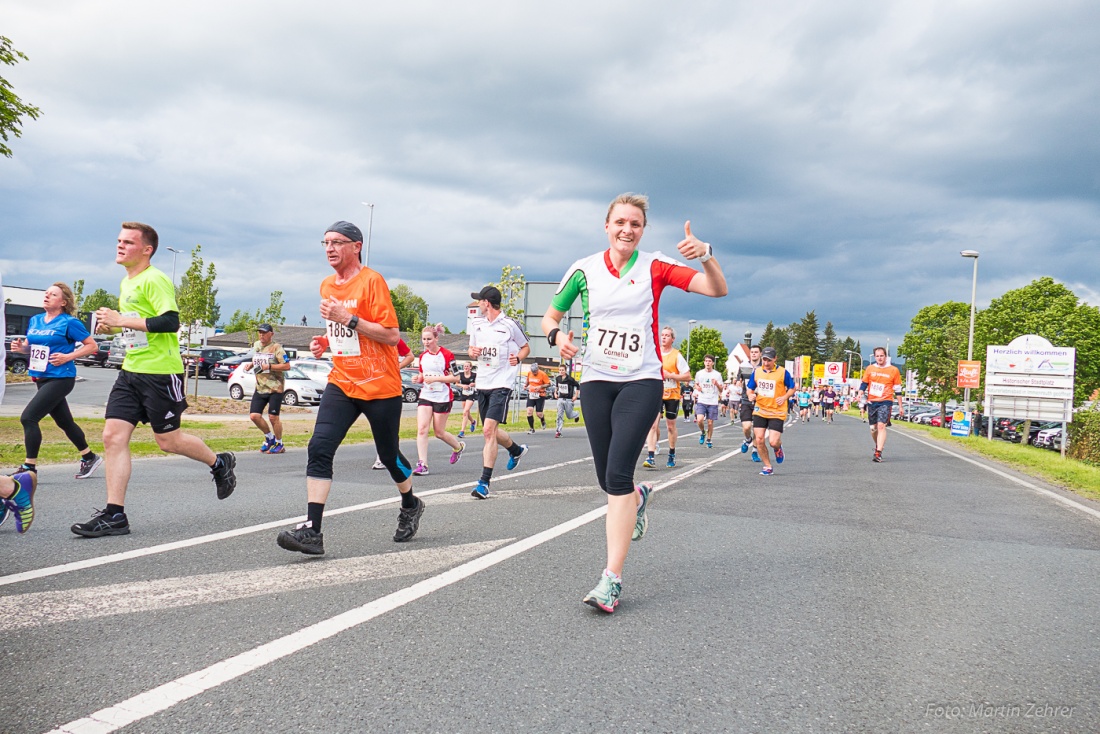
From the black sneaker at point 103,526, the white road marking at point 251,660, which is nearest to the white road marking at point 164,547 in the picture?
the black sneaker at point 103,526

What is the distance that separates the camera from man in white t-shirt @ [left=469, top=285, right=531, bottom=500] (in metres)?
8.07

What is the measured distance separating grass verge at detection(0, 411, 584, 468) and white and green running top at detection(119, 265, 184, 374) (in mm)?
4646

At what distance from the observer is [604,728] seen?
2.53 m

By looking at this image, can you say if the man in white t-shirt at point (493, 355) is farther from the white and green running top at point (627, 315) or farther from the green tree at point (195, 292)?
the green tree at point (195, 292)

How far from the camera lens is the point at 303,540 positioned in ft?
15.1

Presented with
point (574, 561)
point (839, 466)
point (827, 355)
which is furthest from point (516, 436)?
point (827, 355)

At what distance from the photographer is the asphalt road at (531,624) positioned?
8.75 ft

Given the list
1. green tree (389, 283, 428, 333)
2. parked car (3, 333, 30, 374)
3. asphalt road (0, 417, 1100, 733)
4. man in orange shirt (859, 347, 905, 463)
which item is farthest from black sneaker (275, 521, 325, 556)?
green tree (389, 283, 428, 333)

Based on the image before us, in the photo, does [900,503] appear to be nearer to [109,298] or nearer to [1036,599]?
[1036,599]

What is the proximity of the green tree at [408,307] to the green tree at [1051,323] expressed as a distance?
79556mm

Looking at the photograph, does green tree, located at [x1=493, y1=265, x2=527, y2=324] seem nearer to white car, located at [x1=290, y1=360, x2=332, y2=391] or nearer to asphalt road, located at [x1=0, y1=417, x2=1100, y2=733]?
white car, located at [x1=290, y1=360, x2=332, y2=391]

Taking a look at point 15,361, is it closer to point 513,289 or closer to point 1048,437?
point 513,289

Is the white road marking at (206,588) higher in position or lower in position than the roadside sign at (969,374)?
lower

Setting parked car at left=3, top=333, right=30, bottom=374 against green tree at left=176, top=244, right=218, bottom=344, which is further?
parked car at left=3, top=333, right=30, bottom=374
